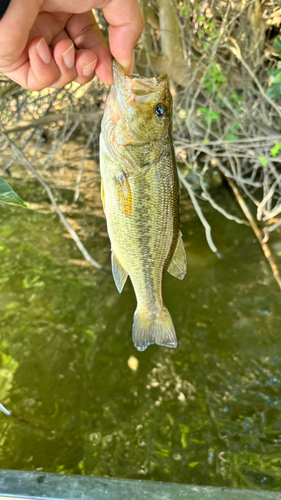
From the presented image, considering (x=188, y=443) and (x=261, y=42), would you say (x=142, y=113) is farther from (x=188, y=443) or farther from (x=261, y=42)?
(x=261, y=42)

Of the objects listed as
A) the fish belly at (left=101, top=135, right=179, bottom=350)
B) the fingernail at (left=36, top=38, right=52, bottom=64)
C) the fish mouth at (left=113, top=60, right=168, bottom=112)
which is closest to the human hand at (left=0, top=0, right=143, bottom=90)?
the fingernail at (left=36, top=38, right=52, bottom=64)

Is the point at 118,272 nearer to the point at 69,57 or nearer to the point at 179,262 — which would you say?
the point at 179,262

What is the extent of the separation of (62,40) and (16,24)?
11.4 inches

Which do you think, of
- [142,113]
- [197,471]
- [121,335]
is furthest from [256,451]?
[142,113]

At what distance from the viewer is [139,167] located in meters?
1.59

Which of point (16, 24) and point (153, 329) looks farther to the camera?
point (153, 329)

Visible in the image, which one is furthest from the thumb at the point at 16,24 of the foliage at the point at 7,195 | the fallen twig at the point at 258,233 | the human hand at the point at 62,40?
the fallen twig at the point at 258,233

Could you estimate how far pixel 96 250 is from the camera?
5176 mm

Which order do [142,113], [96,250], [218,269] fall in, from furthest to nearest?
[96,250] → [218,269] → [142,113]

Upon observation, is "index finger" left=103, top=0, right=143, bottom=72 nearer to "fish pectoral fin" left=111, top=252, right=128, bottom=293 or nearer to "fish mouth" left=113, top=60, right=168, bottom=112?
"fish mouth" left=113, top=60, right=168, bottom=112

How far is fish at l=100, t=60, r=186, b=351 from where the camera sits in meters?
1.52

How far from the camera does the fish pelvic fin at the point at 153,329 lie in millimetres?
1911

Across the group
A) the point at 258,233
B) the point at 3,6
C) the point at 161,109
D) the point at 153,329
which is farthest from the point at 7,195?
the point at 258,233

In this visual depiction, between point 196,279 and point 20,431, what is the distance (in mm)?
2561
